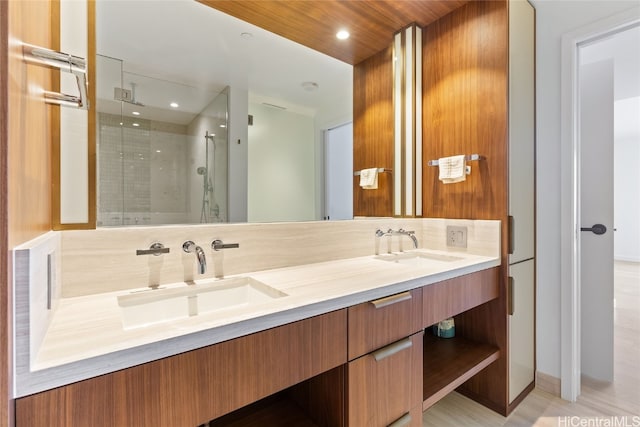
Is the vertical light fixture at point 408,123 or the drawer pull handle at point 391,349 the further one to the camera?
the vertical light fixture at point 408,123

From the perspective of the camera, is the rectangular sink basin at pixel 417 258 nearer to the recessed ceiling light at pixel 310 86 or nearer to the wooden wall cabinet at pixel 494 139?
the wooden wall cabinet at pixel 494 139

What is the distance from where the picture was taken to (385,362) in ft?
3.25

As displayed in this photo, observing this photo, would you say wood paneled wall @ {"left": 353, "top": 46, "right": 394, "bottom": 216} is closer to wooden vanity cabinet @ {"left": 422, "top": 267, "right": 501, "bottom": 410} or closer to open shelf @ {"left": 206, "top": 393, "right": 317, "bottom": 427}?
wooden vanity cabinet @ {"left": 422, "top": 267, "right": 501, "bottom": 410}

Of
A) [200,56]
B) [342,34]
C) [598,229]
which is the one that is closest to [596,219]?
[598,229]

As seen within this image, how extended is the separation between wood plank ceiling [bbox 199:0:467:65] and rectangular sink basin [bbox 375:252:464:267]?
113cm

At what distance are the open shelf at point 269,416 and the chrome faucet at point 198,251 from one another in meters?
0.53

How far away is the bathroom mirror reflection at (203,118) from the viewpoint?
101 centimetres

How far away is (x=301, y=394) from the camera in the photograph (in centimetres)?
109

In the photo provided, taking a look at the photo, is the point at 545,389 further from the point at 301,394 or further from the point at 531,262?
the point at 301,394

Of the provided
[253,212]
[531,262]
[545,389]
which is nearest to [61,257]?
[253,212]

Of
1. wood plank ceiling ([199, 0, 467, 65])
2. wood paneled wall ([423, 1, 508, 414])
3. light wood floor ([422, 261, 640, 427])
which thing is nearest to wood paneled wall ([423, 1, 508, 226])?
wood paneled wall ([423, 1, 508, 414])

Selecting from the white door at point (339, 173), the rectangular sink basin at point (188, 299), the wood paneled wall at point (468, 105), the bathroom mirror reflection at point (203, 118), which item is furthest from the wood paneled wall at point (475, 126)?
the rectangular sink basin at point (188, 299)

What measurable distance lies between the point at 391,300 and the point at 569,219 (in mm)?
1316

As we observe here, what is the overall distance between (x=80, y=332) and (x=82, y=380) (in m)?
0.15
